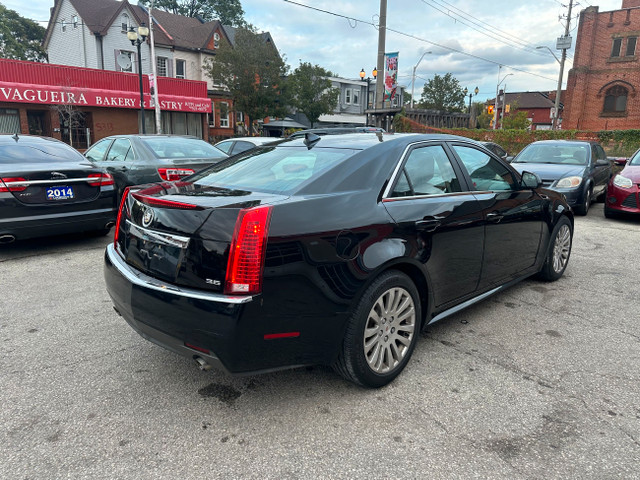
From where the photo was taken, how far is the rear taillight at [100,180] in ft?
19.5

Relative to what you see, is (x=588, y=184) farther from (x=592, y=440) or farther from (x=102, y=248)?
(x=102, y=248)

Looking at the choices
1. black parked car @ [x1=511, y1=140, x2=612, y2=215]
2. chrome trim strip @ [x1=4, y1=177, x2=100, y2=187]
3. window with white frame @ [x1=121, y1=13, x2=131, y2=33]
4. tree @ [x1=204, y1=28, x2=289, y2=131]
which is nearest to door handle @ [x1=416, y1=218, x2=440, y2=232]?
chrome trim strip @ [x1=4, y1=177, x2=100, y2=187]

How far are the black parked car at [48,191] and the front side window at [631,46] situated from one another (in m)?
42.5

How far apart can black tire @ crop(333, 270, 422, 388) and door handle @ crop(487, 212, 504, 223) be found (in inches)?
42.9

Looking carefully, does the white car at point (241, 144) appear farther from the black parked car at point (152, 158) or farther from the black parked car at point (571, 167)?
the black parked car at point (571, 167)

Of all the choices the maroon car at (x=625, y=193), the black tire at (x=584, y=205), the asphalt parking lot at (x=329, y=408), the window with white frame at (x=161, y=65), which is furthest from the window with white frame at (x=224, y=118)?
the asphalt parking lot at (x=329, y=408)

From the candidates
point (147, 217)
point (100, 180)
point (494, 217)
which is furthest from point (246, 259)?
point (100, 180)

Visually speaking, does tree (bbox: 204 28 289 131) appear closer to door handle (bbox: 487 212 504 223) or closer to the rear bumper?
the rear bumper

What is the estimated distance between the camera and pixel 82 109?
2578cm

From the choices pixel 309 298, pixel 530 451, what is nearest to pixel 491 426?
pixel 530 451

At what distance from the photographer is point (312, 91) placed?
39.2 m

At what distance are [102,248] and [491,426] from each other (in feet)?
18.3

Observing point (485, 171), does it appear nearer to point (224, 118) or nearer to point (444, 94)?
point (224, 118)

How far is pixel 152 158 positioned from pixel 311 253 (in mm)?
5689
